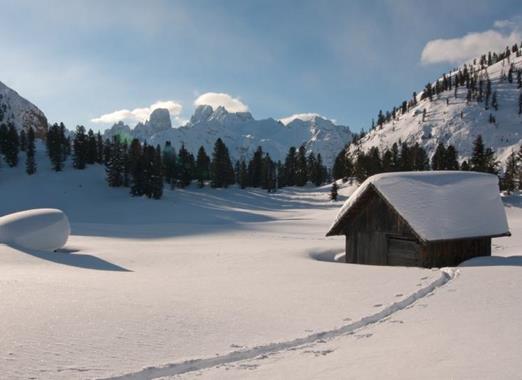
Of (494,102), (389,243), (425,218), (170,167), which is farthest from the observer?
(494,102)

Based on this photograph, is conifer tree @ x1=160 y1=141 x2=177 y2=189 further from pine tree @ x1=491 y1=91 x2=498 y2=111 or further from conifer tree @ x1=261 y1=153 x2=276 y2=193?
pine tree @ x1=491 y1=91 x2=498 y2=111

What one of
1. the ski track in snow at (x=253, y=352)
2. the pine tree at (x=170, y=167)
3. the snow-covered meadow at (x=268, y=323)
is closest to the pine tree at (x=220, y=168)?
the pine tree at (x=170, y=167)

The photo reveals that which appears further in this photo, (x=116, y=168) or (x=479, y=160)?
(x=116, y=168)

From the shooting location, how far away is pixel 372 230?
21.2 m

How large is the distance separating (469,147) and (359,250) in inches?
5704

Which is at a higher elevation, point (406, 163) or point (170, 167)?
point (406, 163)

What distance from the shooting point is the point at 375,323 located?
28.8ft

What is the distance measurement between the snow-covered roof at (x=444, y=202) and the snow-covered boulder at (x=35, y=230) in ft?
59.9

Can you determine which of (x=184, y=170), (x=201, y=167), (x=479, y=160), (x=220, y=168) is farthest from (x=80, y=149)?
(x=479, y=160)

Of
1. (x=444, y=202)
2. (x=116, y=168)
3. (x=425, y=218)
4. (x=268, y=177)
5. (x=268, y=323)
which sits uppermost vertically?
(x=116, y=168)

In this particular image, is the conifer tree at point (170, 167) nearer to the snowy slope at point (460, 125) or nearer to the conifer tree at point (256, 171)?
the conifer tree at point (256, 171)

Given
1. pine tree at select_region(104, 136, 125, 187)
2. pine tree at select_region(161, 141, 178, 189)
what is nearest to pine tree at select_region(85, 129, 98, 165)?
pine tree at select_region(161, 141, 178, 189)

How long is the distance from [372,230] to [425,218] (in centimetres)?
327

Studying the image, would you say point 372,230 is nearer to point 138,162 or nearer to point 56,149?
point 138,162
